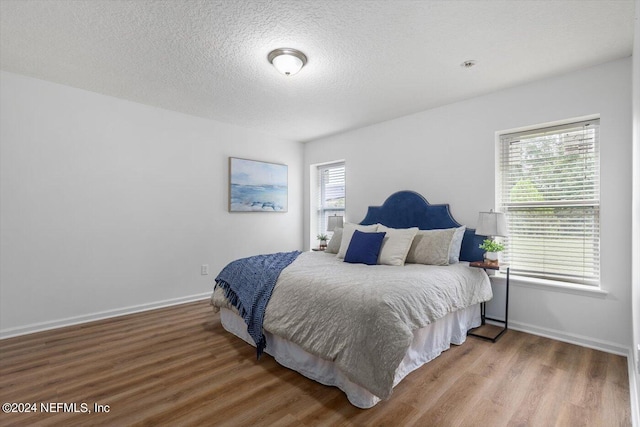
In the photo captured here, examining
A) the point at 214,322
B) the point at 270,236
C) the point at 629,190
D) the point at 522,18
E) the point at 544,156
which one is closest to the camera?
the point at 522,18

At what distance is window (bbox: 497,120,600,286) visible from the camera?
2826mm

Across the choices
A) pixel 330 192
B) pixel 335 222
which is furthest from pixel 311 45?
pixel 330 192

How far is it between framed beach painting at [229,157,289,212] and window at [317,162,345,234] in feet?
2.15

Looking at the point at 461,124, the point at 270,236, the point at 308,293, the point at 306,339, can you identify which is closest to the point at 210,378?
the point at 306,339

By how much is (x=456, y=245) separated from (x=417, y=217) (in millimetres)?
713

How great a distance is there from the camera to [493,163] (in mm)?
3320

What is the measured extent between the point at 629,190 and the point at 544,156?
736mm

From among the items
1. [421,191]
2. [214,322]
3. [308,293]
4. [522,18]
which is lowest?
[214,322]

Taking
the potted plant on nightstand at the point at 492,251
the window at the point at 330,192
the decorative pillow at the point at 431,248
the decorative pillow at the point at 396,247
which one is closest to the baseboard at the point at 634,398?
the potted plant on nightstand at the point at 492,251

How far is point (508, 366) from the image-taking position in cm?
236

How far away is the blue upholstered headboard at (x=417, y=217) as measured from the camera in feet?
11.1

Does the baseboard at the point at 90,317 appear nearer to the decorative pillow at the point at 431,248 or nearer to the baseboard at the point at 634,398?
the decorative pillow at the point at 431,248

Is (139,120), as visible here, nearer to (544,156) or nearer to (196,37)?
(196,37)

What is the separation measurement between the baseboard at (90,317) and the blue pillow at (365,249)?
236cm
